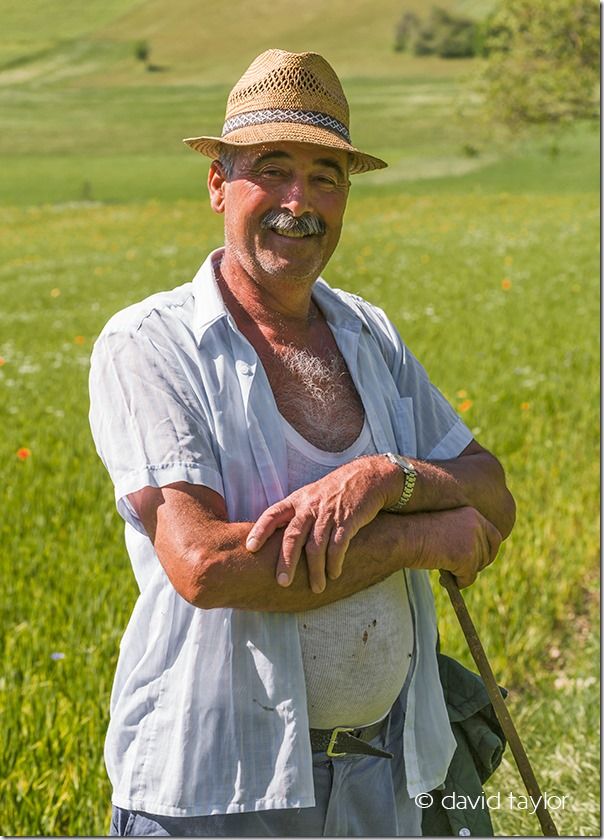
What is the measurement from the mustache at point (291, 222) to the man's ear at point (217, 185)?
183 millimetres

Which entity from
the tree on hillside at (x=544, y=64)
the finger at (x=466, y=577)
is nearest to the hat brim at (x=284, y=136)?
the finger at (x=466, y=577)

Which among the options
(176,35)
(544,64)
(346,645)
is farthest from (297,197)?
(176,35)

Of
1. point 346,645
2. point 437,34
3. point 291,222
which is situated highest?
point 291,222

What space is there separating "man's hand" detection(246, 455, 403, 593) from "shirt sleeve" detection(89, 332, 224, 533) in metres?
0.15

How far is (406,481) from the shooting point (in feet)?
7.93

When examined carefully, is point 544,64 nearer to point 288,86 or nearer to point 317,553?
point 288,86

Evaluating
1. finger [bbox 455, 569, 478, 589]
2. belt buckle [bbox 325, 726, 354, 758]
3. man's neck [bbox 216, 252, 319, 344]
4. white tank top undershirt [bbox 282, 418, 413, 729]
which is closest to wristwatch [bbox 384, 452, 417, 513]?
white tank top undershirt [bbox 282, 418, 413, 729]

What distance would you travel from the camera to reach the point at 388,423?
2617 millimetres

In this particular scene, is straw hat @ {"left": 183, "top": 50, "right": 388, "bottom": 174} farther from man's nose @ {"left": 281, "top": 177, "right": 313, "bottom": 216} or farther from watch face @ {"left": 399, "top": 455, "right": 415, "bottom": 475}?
watch face @ {"left": 399, "top": 455, "right": 415, "bottom": 475}

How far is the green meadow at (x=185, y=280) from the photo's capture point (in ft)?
13.9

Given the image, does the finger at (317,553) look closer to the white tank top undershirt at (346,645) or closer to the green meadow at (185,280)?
the white tank top undershirt at (346,645)

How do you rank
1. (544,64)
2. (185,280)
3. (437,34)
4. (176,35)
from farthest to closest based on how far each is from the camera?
(437,34) < (176,35) < (544,64) < (185,280)

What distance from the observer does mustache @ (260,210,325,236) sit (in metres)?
2.45

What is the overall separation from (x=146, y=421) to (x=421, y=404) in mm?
792
